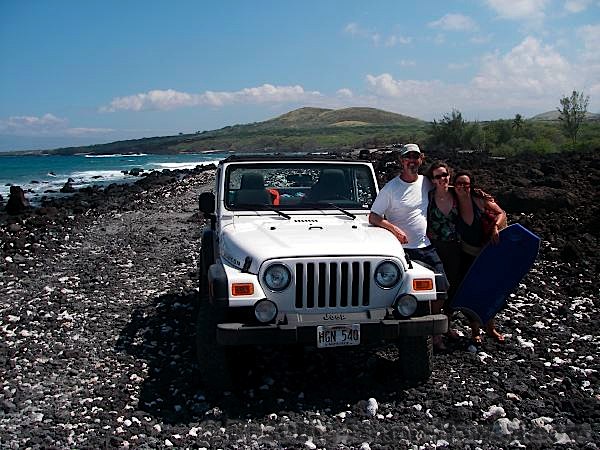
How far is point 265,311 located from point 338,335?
0.65 metres

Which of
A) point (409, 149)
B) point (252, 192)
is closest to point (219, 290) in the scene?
point (252, 192)

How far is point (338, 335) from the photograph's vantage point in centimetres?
500

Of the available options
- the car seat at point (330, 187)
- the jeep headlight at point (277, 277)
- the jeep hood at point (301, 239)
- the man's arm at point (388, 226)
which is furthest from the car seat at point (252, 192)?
the jeep headlight at point (277, 277)

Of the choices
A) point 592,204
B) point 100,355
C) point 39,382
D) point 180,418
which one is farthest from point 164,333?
point 592,204

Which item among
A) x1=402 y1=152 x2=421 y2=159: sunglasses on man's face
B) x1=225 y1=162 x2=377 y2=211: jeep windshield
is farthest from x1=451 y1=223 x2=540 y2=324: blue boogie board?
x1=225 y1=162 x2=377 y2=211: jeep windshield

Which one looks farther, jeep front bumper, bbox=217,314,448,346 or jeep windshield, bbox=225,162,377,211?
jeep windshield, bbox=225,162,377,211

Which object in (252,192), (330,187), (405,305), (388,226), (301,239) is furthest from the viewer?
(330,187)

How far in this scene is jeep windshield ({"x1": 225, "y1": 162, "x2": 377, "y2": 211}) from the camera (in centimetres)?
675

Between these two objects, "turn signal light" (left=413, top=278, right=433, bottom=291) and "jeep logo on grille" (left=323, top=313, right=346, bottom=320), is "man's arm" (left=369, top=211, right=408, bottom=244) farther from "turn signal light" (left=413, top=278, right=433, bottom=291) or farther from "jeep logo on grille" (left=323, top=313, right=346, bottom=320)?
"jeep logo on grille" (left=323, top=313, right=346, bottom=320)

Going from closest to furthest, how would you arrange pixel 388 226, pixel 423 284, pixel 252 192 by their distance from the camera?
pixel 423 284 → pixel 388 226 → pixel 252 192

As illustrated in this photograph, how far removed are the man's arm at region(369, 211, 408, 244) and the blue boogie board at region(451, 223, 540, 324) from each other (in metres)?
1.11

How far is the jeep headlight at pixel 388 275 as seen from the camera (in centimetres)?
514

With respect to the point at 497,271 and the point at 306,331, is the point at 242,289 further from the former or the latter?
the point at 497,271

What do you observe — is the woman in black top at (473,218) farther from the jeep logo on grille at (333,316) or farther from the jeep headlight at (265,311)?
the jeep headlight at (265,311)
